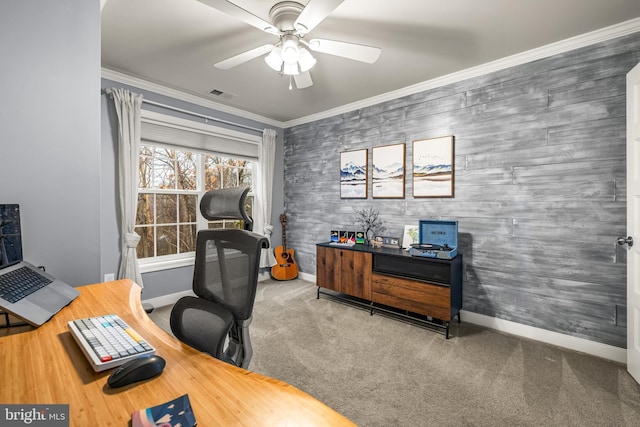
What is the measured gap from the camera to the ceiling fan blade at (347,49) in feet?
6.32

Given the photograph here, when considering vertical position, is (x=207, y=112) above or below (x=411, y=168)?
above

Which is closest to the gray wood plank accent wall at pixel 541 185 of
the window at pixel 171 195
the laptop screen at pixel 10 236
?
the window at pixel 171 195

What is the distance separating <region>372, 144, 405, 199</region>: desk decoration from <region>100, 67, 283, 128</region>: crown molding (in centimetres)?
190

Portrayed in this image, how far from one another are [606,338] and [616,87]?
6.39 ft

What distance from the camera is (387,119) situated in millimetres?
3504

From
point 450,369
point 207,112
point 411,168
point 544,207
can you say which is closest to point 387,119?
point 411,168

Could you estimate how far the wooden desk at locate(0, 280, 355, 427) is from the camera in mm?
597

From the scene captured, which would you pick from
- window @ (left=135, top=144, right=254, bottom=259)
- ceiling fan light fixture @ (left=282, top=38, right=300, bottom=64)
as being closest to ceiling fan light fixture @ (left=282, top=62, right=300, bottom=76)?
ceiling fan light fixture @ (left=282, top=38, right=300, bottom=64)

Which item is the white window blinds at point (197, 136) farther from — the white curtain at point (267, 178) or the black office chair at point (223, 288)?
the black office chair at point (223, 288)

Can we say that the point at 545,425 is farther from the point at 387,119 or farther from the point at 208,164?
the point at 208,164

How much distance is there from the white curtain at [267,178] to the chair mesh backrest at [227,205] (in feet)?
9.49

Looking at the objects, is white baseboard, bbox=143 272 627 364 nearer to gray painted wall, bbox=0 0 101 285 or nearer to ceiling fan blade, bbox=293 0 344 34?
ceiling fan blade, bbox=293 0 344 34

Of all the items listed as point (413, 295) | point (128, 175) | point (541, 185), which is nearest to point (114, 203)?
point (128, 175)

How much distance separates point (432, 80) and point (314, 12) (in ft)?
6.44
